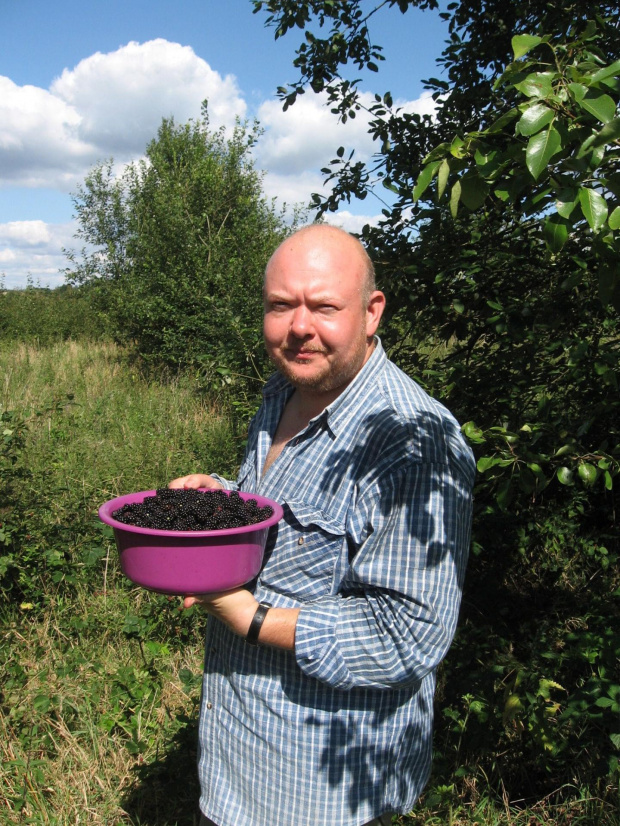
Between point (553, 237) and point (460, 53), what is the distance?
12.6 feet

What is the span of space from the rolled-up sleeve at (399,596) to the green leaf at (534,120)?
707 mm

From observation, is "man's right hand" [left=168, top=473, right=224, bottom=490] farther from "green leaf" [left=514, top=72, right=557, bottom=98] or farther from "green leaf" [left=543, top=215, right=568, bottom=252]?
"green leaf" [left=514, top=72, right=557, bottom=98]

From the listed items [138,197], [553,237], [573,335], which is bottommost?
[573,335]

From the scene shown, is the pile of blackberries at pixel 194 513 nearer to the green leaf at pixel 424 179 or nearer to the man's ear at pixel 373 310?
the man's ear at pixel 373 310

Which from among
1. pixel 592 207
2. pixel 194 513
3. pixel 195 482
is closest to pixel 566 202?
pixel 592 207

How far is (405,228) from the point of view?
3791mm

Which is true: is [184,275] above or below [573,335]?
above

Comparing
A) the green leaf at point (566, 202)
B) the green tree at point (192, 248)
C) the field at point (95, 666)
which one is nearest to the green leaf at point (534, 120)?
the green leaf at point (566, 202)

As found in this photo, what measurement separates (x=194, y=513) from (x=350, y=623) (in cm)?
44

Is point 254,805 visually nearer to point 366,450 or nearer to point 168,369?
point 366,450

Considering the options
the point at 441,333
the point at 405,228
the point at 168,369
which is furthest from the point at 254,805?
the point at 168,369

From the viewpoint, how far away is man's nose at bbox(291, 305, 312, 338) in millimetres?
1718


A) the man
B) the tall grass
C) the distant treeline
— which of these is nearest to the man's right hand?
the man

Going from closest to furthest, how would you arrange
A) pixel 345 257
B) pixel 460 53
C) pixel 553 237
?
pixel 553 237, pixel 345 257, pixel 460 53
